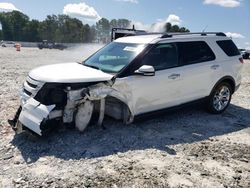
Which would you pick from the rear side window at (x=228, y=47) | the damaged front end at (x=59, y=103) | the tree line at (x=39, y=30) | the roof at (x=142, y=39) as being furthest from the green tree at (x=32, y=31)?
the damaged front end at (x=59, y=103)

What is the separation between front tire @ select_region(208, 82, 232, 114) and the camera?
24.7 ft

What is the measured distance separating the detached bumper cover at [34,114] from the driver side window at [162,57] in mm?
2130

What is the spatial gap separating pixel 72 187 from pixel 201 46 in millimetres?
4665

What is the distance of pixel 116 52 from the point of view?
6680 millimetres

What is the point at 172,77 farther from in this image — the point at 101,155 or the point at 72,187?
the point at 72,187

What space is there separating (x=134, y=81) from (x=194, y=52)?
6.42 feet

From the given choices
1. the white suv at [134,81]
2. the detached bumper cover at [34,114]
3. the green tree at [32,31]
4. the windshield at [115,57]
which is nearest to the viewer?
the detached bumper cover at [34,114]

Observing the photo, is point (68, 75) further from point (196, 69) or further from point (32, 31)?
point (32, 31)

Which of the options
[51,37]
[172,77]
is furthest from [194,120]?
[51,37]

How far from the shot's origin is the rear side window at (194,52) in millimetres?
6855

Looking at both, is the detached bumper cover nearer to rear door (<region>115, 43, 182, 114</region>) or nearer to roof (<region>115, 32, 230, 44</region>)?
rear door (<region>115, 43, 182, 114</region>)

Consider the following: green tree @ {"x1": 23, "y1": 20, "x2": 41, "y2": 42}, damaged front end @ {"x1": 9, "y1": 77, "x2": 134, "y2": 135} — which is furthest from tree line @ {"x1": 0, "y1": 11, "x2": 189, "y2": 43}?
damaged front end @ {"x1": 9, "y1": 77, "x2": 134, "y2": 135}

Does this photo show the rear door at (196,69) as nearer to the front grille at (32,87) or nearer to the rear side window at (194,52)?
the rear side window at (194,52)

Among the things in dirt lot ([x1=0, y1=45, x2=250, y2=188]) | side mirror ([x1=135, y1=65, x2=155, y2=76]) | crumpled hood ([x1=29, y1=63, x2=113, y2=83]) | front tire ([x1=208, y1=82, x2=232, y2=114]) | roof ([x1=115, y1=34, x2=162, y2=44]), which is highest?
roof ([x1=115, y1=34, x2=162, y2=44])
